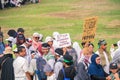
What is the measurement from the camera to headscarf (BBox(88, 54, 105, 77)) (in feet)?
33.9

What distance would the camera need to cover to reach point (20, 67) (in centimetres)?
→ 1080

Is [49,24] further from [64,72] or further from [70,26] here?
[64,72]

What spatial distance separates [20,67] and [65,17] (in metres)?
18.0

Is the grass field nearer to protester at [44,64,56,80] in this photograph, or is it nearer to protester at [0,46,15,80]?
protester at [0,46,15,80]

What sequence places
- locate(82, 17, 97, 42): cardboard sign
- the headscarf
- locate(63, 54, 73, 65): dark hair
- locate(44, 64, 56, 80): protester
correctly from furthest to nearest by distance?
locate(82, 17, 97, 42): cardboard sign
the headscarf
locate(44, 64, 56, 80): protester
locate(63, 54, 73, 65): dark hair

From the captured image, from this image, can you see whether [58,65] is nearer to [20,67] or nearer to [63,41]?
[20,67]

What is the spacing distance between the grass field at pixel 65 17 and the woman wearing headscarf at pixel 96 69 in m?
9.27

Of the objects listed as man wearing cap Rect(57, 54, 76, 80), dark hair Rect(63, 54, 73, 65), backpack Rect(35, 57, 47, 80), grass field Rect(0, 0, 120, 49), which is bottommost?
grass field Rect(0, 0, 120, 49)

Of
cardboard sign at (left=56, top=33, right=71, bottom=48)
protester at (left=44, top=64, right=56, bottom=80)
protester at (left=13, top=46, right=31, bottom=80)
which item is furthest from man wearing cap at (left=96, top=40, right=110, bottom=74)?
protester at (left=13, top=46, right=31, bottom=80)

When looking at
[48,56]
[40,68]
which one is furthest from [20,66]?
[48,56]

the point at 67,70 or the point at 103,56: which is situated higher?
the point at 67,70

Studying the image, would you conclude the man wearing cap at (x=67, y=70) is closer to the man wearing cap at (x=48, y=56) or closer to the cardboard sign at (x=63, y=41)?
the man wearing cap at (x=48, y=56)

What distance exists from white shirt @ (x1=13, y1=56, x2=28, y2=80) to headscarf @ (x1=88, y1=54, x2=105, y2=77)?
1.49m

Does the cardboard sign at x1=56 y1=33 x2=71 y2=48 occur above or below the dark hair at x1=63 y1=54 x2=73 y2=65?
below
